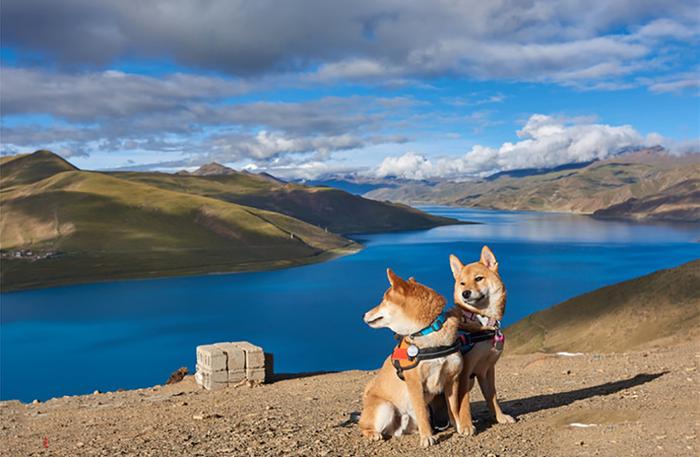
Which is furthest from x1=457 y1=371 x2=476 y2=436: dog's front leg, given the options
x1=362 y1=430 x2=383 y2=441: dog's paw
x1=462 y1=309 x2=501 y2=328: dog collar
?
x1=362 y1=430 x2=383 y2=441: dog's paw

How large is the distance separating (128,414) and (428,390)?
1049 centimetres

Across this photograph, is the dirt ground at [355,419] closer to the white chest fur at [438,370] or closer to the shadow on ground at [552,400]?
the shadow on ground at [552,400]

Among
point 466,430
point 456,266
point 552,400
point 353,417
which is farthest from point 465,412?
point 552,400

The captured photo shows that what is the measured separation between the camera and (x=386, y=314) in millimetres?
8148

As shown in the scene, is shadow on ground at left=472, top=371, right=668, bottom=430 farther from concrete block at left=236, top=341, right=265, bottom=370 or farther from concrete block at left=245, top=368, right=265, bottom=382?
concrete block at left=245, top=368, right=265, bottom=382

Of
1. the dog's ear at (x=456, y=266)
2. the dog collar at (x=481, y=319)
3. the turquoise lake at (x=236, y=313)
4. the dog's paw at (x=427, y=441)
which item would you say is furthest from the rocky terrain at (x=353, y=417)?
the turquoise lake at (x=236, y=313)

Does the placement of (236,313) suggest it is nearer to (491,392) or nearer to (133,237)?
(133,237)

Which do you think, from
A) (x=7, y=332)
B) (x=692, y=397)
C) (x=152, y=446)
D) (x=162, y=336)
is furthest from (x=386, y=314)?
(x=7, y=332)

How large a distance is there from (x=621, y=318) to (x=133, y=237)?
447 ft

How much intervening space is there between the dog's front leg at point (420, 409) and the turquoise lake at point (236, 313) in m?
48.3

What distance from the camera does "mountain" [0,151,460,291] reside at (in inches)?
5020

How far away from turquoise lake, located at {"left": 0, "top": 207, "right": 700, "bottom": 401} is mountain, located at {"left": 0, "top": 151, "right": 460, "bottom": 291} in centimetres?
1147

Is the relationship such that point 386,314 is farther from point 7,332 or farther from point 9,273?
point 9,273

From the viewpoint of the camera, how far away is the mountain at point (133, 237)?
5020 inches
